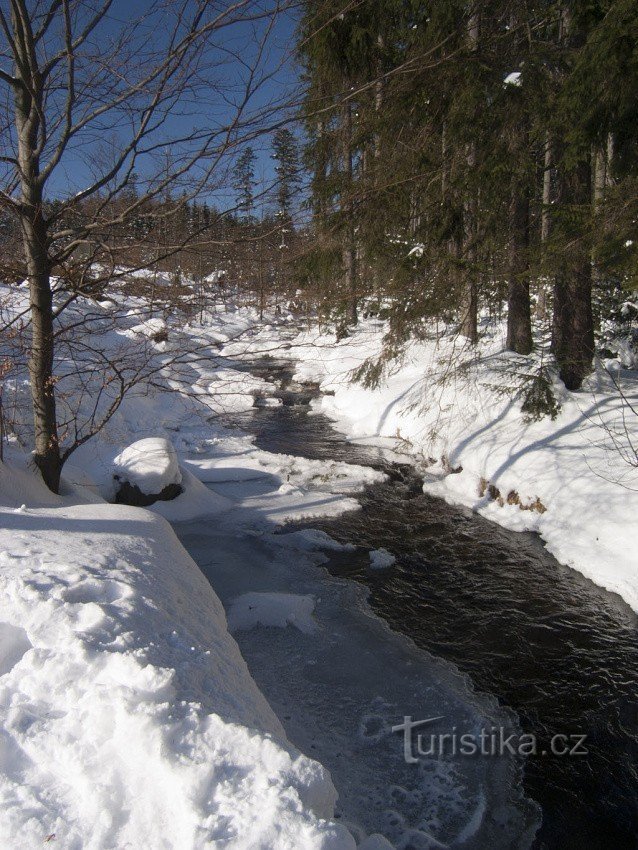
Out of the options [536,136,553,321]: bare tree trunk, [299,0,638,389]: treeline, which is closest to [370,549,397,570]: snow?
[299,0,638,389]: treeline

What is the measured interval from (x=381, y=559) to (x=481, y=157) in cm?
612

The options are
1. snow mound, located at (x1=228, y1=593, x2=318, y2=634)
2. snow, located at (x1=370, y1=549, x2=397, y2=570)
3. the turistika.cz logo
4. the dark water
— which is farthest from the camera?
snow, located at (x1=370, y1=549, x2=397, y2=570)

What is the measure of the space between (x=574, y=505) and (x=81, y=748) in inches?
263

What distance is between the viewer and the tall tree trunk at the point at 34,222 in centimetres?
416

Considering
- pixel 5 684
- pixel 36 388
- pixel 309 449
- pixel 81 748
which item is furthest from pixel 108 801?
pixel 309 449

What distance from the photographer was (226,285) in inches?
181

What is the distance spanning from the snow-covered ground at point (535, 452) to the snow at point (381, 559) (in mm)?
1955

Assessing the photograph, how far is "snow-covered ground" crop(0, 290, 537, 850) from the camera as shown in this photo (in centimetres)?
182

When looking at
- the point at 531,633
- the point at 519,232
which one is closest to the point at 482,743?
the point at 531,633

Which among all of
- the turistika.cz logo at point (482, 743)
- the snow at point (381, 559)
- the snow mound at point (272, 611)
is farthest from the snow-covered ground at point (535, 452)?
the snow mound at point (272, 611)

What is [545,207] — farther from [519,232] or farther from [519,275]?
[519,232]

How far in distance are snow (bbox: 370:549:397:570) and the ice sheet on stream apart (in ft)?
1.92

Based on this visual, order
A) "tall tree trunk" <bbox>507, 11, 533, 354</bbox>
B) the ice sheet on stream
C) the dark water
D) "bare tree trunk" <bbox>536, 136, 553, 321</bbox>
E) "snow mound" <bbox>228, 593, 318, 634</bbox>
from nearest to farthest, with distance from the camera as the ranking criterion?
the ice sheet on stream < the dark water < "snow mound" <bbox>228, 593, 318, 634</bbox> < "tall tree trunk" <bbox>507, 11, 533, 354</bbox> < "bare tree trunk" <bbox>536, 136, 553, 321</bbox>

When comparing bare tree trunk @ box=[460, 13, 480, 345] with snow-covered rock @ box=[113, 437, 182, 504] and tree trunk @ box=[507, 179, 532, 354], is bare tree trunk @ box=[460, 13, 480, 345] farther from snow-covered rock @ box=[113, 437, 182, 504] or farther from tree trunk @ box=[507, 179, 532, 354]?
snow-covered rock @ box=[113, 437, 182, 504]
